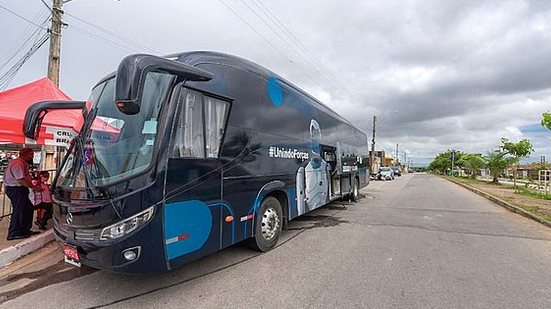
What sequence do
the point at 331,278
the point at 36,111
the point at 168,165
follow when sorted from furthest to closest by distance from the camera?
the point at 36,111 → the point at 331,278 → the point at 168,165

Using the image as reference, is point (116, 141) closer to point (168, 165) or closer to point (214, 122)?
point (168, 165)

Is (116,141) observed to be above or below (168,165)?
above

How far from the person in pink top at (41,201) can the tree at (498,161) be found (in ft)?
114

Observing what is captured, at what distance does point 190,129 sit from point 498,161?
34267 mm

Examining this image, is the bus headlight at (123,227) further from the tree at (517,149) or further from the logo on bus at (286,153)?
the tree at (517,149)

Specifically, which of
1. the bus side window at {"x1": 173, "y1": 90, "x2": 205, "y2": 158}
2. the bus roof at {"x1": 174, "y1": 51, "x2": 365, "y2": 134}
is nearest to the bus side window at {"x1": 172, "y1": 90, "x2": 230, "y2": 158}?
the bus side window at {"x1": 173, "y1": 90, "x2": 205, "y2": 158}

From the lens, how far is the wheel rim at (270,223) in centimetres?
553

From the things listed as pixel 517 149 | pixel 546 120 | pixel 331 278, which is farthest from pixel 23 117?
pixel 517 149

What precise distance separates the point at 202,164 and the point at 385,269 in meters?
3.20

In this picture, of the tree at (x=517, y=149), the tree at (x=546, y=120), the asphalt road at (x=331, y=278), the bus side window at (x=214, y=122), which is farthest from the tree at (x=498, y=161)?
the bus side window at (x=214, y=122)

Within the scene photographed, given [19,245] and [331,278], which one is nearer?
[331,278]

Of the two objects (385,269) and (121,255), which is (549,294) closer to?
(385,269)

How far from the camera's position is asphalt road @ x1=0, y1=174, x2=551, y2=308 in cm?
368

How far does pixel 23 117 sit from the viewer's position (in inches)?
244
